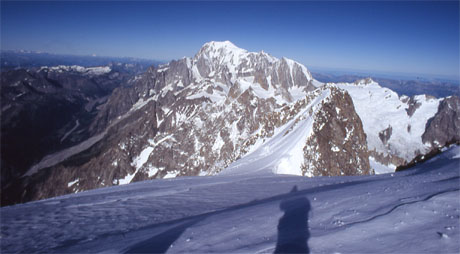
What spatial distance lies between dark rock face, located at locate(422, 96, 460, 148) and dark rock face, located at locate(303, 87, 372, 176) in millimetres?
103256

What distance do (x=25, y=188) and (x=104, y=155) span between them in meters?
52.3

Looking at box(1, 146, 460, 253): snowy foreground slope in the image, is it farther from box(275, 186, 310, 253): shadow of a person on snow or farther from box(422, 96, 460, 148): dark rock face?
box(422, 96, 460, 148): dark rock face

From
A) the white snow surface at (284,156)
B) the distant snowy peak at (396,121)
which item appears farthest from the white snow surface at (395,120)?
the white snow surface at (284,156)

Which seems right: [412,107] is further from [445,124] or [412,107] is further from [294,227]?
[294,227]

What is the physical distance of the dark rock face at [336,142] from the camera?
40594mm

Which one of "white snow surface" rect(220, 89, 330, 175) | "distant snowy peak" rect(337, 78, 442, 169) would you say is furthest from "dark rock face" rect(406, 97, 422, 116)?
"white snow surface" rect(220, 89, 330, 175)

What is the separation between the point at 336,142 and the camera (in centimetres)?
4659

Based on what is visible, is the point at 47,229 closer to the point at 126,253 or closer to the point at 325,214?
the point at 126,253

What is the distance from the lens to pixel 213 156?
105625 mm

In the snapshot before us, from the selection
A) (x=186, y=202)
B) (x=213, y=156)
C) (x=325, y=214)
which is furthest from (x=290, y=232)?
(x=213, y=156)

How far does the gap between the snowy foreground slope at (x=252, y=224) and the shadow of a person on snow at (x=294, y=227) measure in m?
0.03

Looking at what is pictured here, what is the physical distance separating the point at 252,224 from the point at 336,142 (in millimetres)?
44719

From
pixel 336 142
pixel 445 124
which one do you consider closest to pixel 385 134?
pixel 445 124

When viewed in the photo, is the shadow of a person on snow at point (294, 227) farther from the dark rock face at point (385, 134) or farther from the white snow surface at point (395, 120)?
the dark rock face at point (385, 134)
